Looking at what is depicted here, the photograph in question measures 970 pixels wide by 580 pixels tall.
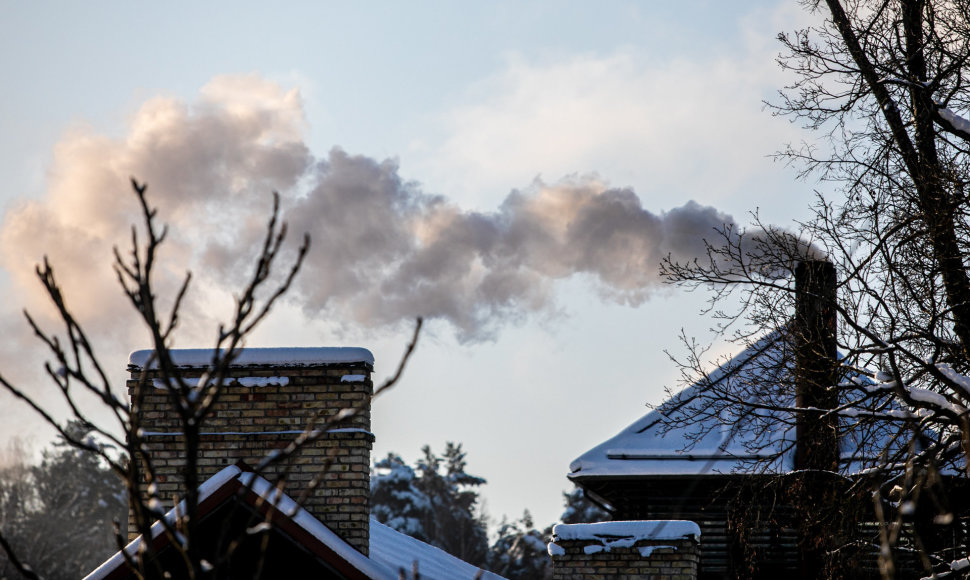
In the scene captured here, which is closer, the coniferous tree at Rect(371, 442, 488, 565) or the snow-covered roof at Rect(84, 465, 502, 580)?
the snow-covered roof at Rect(84, 465, 502, 580)

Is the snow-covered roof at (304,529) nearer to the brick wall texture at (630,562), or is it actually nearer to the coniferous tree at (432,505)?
the brick wall texture at (630,562)

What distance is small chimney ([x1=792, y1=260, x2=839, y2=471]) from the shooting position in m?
9.36

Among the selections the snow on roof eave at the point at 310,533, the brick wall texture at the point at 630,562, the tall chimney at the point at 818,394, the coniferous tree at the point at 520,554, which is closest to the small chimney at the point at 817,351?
the tall chimney at the point at 818,394

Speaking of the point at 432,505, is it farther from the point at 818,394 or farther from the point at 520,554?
the point at 818,394

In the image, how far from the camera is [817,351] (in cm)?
950

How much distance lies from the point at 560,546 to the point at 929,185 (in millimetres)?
4386

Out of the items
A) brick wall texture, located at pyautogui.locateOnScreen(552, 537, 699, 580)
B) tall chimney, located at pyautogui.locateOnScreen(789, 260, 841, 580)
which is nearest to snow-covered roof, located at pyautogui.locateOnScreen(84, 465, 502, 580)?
brick wall texture, located at pyautogui.locateOnScreen(552, 537, 699, 580)

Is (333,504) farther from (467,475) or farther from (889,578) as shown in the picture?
(467,475)

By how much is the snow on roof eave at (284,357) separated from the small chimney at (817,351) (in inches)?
146

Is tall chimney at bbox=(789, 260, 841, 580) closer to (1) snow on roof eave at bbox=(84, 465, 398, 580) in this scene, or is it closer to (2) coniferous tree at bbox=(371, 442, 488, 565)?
(1) snow on roof eave at bbox=(84, 465, 398, 580)

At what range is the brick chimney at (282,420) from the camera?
873cm

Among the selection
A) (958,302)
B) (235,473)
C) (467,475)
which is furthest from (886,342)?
(467,475)

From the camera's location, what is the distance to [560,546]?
9.53 metres

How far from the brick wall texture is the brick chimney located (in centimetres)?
192
